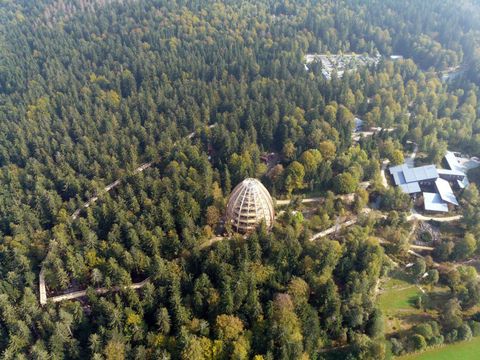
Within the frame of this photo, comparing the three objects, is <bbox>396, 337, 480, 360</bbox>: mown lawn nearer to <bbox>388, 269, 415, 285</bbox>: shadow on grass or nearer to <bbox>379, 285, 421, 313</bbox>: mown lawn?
<bbox>379, 285, 421, 313</bbox>: mown lawn

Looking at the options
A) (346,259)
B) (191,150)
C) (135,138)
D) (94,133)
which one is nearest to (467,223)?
(346,259)

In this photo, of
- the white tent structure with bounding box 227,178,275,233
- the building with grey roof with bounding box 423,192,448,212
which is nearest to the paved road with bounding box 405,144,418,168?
the building with grey roof with bounding box 423,192,448,212

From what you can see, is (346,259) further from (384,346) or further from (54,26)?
(54,26)

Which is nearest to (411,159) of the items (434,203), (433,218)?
(434,203)

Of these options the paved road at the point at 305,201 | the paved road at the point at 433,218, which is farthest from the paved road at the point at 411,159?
the paved road at the point at 305,201

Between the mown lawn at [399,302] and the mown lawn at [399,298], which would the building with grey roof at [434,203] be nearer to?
the mown lawn at [399,302]

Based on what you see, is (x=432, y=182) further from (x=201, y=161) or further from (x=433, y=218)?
(x=201, y=161)
